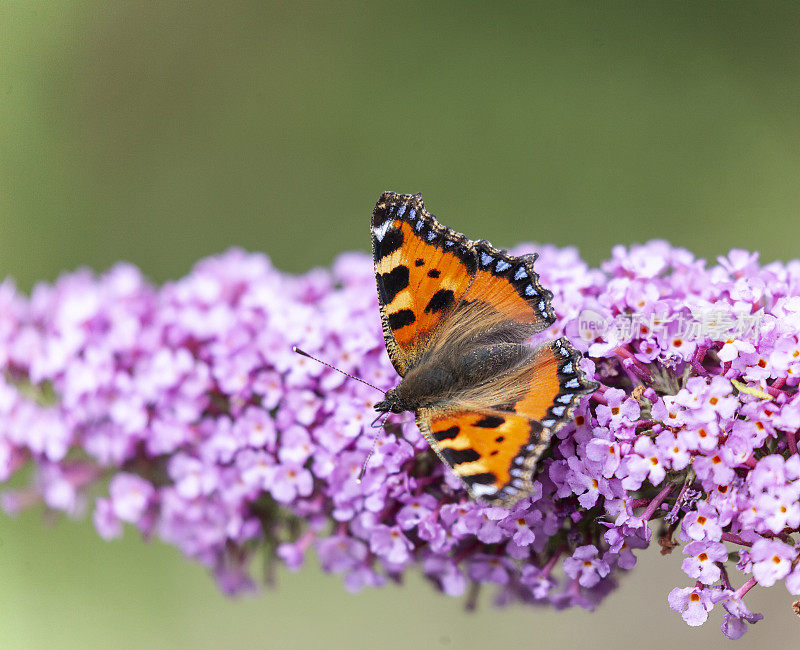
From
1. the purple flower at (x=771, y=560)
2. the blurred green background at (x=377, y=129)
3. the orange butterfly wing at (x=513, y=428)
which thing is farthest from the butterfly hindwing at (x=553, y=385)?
the blurred green background at (x=377, y=129)

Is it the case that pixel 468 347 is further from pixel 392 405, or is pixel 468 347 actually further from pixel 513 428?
pixel 513 428

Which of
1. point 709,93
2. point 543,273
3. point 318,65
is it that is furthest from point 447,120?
point 543,273

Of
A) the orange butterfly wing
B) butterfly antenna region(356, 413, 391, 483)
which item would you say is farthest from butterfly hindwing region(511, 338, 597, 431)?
butterfly antenna region(356, 413, 391, 483)

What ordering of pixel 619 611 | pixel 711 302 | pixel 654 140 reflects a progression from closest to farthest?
1. pixel 711 302
2. pixel 619 611
3. pixel 654 140

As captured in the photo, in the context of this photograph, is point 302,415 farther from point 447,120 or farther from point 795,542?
point 447,120

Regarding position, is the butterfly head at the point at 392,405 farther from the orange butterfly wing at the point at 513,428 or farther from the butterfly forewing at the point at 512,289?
the butterfly forewing at the point at 512,289

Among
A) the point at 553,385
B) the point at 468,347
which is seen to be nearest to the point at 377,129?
the point at 468,347

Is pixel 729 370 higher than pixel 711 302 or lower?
lower
